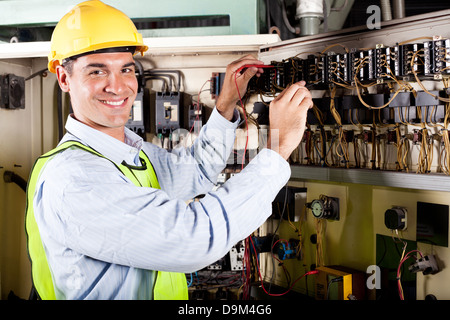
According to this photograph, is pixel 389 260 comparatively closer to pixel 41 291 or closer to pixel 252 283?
pixel 252 283

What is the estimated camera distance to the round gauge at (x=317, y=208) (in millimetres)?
1754

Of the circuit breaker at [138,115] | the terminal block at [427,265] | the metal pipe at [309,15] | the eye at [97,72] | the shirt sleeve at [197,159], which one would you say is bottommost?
the terminal block at [427,265]

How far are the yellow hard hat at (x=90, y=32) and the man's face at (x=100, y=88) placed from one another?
0.04 m

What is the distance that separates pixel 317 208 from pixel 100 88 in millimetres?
975

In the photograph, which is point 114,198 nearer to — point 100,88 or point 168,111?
point 100,88

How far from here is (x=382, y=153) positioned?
1.65 meters

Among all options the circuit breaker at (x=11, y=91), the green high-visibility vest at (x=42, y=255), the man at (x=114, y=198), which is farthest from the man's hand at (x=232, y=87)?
the circuit breaker at (x=11, y=91)

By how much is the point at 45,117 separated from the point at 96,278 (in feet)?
5.32

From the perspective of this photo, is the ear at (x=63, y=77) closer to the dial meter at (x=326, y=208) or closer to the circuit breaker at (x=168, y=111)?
the circuit breaker at (x=168, y=111)

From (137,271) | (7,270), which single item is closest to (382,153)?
(137,271)

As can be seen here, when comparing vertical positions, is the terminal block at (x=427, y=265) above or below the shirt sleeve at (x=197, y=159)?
below

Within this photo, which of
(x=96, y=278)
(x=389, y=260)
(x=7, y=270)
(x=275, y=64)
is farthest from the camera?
(x=7, y=270)

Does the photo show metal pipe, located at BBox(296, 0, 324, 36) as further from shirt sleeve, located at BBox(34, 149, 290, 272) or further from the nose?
shirt sleeve, located at BBox(34, 149, 290, 272)

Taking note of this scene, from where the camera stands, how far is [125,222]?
1.08 meters
